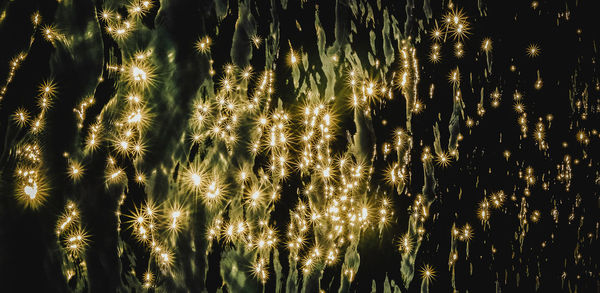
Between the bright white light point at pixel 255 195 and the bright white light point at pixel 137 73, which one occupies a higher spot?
the bright white light point at pixel 137 73

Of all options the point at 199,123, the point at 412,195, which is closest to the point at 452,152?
the point at 412,195

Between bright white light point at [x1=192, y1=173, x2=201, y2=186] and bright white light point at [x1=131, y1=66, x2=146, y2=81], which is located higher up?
bright white light point at [x1=131, y1=66, x2=146, y2=81]

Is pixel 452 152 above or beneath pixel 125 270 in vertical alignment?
above

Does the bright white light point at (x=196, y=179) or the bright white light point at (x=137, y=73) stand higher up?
the bright white light point at (x=137, y=73)

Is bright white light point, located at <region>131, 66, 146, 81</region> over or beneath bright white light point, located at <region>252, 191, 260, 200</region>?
over

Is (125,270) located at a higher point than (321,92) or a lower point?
lower

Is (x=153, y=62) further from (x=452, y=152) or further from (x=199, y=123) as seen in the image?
(x=452, y=152)

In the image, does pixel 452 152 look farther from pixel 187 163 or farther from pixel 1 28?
pixel 1 28

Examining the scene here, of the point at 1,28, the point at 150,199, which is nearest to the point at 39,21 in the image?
the point at 1,28
